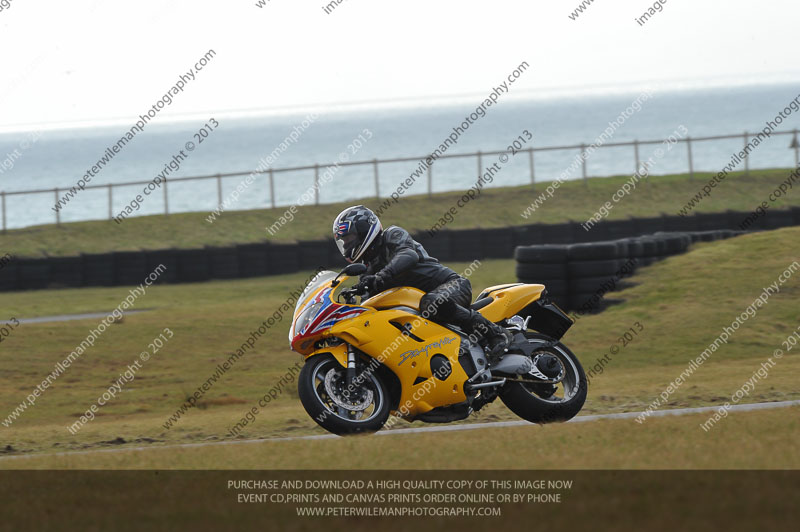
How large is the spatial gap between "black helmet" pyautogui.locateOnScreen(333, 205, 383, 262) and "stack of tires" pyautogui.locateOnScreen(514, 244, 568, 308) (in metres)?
7.91

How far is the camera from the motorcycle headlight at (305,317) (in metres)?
8.13

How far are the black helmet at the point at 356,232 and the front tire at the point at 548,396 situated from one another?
171 centimetres

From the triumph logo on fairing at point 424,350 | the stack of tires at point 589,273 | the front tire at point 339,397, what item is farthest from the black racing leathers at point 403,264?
the stack of tires at point 589,273

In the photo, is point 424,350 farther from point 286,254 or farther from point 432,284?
point 286,254

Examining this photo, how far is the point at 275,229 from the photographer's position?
3284 centimetres

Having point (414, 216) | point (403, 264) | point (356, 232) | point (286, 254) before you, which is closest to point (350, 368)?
point (403, 264)

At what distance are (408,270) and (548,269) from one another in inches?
314

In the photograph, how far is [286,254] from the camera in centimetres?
2686

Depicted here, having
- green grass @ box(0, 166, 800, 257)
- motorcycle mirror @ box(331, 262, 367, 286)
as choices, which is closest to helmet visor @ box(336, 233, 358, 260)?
motorcycle mirror @ box(331, 262, 367, 286)

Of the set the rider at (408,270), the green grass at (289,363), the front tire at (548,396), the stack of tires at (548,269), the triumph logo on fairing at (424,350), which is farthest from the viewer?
the stack of tires at (548,269)

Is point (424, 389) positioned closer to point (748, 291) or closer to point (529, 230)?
point (748, 291)

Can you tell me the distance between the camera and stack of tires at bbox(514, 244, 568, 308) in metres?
16.2

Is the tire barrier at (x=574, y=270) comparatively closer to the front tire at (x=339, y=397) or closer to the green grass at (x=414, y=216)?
the front tire at (x=339, y=397)
